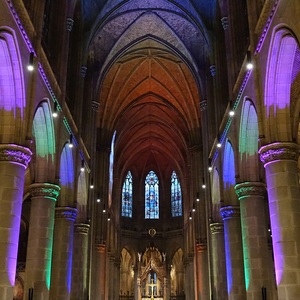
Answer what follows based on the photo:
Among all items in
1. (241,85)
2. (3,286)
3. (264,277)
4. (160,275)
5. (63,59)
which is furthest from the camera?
(160,275)

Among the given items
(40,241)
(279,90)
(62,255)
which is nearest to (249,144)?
(279,90)

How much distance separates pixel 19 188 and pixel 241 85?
9.19 m

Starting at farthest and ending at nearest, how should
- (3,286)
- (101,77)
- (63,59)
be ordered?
(101,77)
(63,59)
(3,286)

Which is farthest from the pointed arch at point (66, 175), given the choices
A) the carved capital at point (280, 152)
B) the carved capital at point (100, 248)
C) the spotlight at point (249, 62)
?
the carved capital at point (100, 248)

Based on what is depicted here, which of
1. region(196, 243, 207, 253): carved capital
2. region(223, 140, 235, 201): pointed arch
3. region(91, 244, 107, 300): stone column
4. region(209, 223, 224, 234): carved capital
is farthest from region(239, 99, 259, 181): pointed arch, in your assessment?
region(91, 244, 107, 300): stone column

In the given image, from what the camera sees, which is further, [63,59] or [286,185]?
[63,59]

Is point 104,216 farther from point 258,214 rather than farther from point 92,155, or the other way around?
point 258,214

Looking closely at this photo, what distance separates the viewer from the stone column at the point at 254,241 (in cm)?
1587

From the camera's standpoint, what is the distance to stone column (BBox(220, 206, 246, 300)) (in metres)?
19.5

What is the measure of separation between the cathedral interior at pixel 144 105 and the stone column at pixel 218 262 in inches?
2.4

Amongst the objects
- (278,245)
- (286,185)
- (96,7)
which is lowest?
(278,245)

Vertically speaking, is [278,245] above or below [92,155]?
below

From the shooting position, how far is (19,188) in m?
13.2

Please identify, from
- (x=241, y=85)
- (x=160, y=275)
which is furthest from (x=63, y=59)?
(x=160, y=275)
